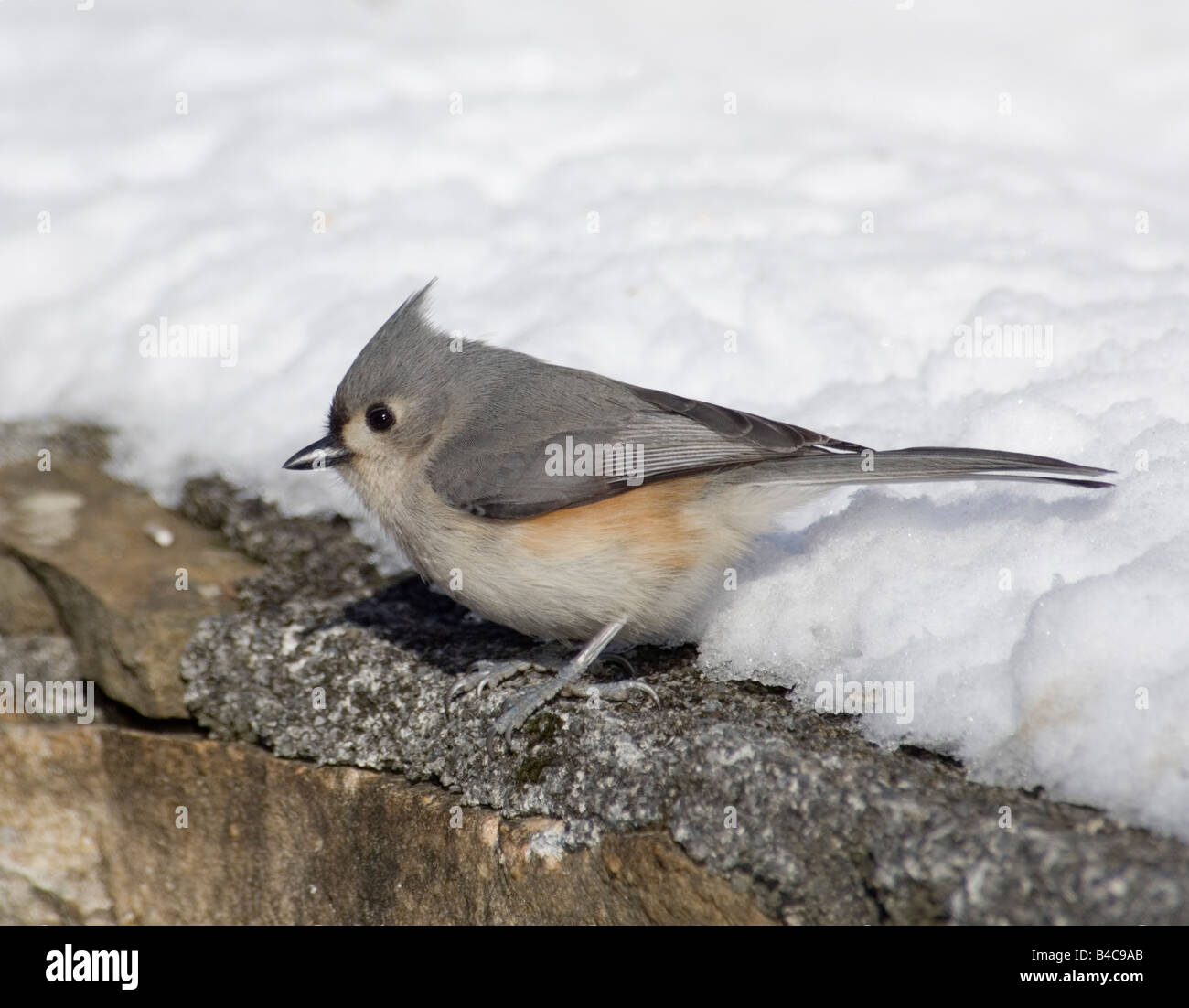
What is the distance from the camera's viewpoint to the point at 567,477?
3.79 m

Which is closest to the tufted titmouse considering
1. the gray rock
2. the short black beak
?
the short black beak

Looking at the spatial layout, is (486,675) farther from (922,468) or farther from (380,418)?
(922,468)

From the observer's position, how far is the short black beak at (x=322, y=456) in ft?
13.6

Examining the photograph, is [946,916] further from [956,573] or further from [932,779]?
[956,573]

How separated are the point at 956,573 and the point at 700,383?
1992 millimetres

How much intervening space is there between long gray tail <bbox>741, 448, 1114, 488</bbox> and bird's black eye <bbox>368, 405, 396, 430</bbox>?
4.38 ft

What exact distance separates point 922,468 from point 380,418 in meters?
1.93

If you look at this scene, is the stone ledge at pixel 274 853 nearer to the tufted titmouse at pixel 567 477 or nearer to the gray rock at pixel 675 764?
the gray rock at pixel 675 764

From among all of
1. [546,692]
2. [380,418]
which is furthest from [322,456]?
[546,692]

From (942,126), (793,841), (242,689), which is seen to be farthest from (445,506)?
(942,126)

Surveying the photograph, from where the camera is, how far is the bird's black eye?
412 cm

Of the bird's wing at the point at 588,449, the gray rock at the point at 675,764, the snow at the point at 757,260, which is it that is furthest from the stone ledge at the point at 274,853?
the bird's wing at the point at 588,449

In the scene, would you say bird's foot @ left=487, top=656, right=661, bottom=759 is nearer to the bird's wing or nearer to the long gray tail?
the bird's wing

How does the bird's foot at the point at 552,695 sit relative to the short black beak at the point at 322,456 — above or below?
below
